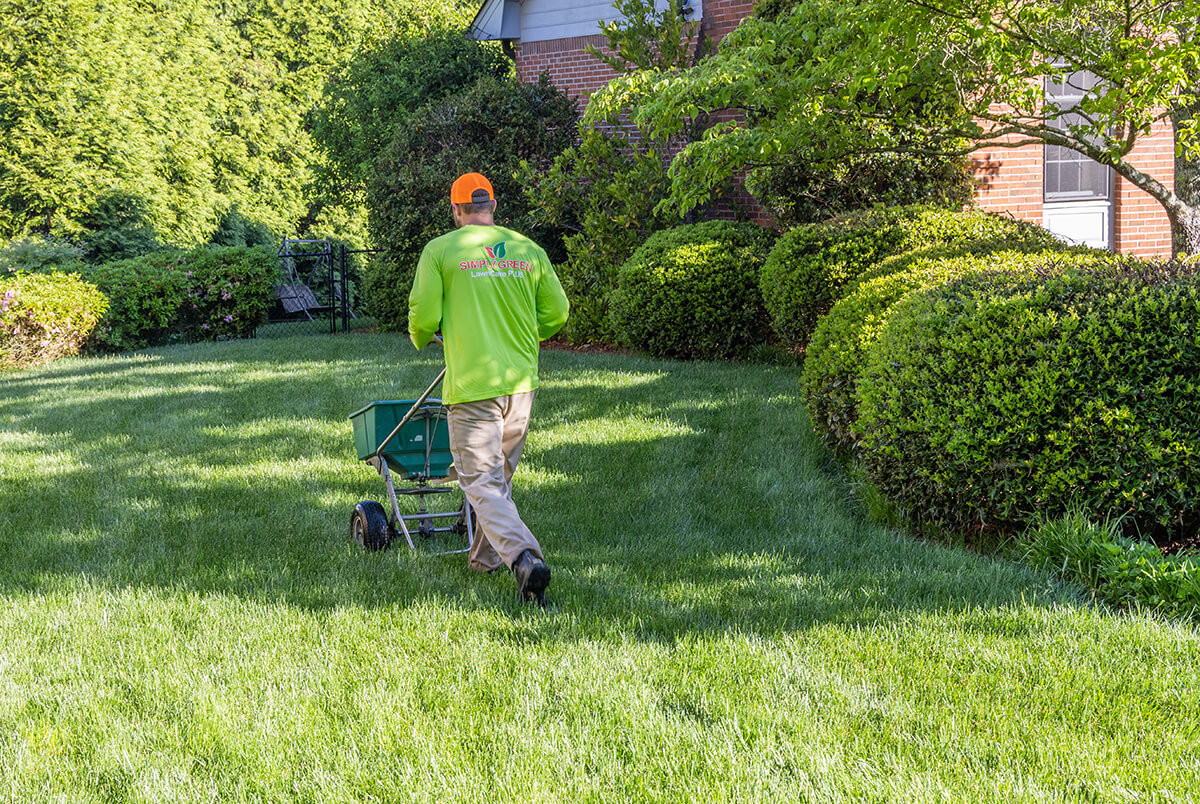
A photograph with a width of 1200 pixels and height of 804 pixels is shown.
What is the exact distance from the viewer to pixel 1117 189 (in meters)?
13.9

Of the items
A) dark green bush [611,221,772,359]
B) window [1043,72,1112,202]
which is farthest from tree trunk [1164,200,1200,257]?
window [1043,72,1112,202]

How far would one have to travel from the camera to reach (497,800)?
2955 mm

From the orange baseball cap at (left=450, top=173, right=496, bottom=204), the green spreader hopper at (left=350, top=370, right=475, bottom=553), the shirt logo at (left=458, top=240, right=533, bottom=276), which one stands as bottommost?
the green spreader hopper at (left=350, top=370, right=475, bottom=553)

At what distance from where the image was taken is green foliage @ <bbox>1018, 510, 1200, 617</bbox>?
4359 mm

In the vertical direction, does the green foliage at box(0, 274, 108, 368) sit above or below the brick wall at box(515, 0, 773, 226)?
below

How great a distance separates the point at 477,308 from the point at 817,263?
645 centimetres

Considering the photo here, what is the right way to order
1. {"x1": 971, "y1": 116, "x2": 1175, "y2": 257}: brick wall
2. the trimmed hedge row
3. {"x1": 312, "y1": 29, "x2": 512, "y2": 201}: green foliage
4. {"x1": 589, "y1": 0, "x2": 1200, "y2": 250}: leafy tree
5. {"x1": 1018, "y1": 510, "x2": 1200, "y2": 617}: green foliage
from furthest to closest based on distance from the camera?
{"x1": 312, "y1": 29, "x2": 512, "y2": 201}: green foliage < {"x1": 971, "y1": 116, "x2": 1175, "y2": 257}: brick wall < the trimmed hedge row < {"x1": 589, "y1": 0, "x2": 1200, "y2": 250}: leafy tree < {"x1": 1018, "y1": 510, "x2": 1200, "y2": 617}: green foliage

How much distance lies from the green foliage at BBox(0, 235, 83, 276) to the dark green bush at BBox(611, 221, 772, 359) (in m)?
11.6

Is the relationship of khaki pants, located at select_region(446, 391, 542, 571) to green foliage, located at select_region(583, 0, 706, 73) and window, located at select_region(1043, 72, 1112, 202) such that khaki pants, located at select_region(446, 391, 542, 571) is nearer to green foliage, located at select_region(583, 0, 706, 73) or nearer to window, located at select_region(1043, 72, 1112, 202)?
green foliage, located at select_region(583, 0, 706, 73)

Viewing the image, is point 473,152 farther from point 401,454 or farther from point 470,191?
point 470,191

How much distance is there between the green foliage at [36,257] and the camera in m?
18.1

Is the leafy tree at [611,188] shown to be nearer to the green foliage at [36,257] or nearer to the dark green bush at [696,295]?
the dark green bush at [696,295]

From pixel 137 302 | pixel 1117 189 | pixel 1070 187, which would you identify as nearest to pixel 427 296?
pixel 1070 187

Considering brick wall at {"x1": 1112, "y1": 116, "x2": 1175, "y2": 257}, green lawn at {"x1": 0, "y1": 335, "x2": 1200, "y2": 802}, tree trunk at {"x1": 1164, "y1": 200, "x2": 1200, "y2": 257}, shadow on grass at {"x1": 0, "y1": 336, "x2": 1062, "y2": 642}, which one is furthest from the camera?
brick wall at {"x1": 1112, "y1": 116, "x2": 1175, "y2": 257}
